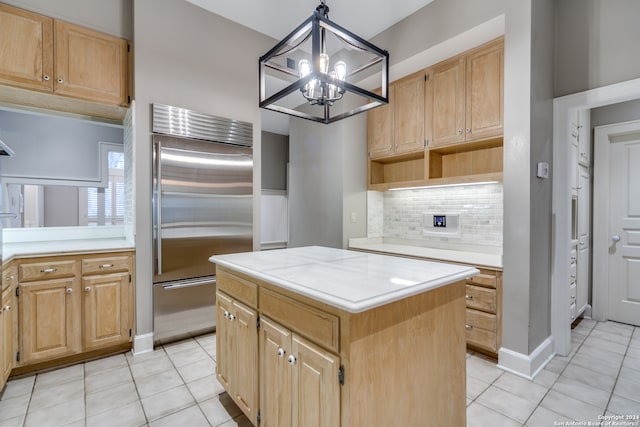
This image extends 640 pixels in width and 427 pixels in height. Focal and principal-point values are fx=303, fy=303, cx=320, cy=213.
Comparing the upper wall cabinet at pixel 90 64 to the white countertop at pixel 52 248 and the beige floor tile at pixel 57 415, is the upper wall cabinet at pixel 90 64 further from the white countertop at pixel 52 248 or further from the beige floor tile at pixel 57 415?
the beige floor tile at pixel 57 415

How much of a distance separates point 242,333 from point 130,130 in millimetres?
2240

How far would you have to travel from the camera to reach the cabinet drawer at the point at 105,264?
243cm

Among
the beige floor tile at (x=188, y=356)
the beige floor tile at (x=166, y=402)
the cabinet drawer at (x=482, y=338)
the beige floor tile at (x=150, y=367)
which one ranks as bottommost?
the beige floor tile at (x=188, y=356)

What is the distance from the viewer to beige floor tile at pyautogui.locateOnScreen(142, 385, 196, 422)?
73.4 inches

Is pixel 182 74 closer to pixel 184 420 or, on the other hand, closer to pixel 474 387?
pixel 184 420

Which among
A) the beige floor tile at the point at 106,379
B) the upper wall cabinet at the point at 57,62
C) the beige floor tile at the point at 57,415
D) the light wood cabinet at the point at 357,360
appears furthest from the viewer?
the upper wall cabinet at the point at 57,62

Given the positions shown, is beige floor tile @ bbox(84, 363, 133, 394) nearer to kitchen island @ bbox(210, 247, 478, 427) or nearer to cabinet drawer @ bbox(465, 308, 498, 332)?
kitchen island @ bbox(210, 247, 478, 427)

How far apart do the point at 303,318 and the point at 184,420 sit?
1.21 m

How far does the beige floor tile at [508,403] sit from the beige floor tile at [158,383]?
211cm

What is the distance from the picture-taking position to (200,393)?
207cm

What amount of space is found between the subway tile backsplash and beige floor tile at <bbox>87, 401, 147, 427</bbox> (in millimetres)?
2875

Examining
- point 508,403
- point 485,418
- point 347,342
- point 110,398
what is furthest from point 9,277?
point 508,403

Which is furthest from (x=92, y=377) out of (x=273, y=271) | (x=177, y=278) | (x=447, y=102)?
(x=447, y=102)

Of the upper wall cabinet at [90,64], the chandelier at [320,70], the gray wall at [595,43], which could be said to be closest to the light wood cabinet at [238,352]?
the chandelier at [320,70]
